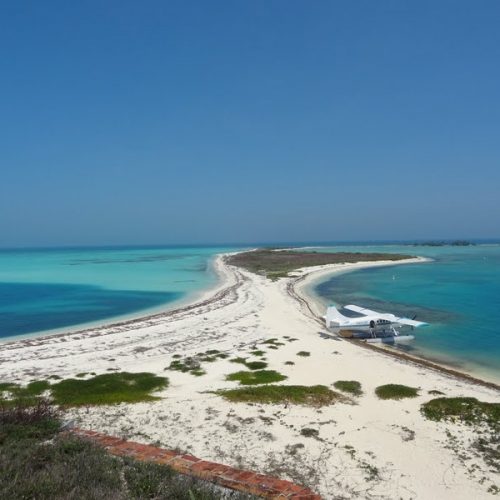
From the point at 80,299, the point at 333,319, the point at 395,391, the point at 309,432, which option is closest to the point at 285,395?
the point at 309,432

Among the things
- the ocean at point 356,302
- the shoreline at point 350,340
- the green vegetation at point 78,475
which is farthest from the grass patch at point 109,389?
the ocean at point 356,302

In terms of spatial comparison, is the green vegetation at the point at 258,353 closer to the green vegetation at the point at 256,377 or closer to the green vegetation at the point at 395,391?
Answer: the green vegetation at the point at 256,377

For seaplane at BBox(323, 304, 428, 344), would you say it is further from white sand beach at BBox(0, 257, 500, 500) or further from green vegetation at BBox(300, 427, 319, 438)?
green vegetation at BBox(300, 427, 319, 438)

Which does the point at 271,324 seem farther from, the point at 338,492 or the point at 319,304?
the point at 338,492

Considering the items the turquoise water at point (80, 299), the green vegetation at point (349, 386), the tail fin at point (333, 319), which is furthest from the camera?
the turquoise water at point (80, 299)

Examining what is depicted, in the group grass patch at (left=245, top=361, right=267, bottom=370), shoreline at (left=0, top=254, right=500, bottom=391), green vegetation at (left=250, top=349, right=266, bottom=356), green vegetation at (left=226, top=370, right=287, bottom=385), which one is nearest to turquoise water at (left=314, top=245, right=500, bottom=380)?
shoreline at (left=0, top=254, right=500, bottom=391)

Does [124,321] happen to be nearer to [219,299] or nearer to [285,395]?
[219,299]
